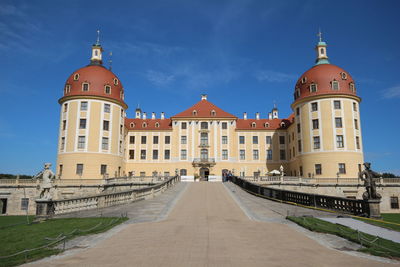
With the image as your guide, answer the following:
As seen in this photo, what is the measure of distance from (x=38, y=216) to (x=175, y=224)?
682 cm

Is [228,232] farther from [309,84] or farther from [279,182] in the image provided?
[309,84]

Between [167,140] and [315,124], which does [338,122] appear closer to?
[315,124]

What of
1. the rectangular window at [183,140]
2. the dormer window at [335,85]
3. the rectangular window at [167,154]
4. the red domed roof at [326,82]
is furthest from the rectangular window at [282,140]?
the rectangular window at [167,154]

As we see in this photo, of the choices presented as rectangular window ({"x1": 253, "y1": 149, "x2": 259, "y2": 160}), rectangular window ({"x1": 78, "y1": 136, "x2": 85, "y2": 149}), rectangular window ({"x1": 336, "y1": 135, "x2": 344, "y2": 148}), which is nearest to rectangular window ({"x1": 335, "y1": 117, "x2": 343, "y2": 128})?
rectangular window ({"x1": 336, "y1": 135, "x2": 344, "y2": 148})

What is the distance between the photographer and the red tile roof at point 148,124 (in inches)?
2157

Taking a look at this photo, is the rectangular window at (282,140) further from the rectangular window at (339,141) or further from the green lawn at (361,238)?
the green lawn at (361,238)

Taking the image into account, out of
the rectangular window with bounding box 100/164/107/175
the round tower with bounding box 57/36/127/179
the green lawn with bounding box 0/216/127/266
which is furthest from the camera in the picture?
the rectangular window with bounding box 100/164/107/175

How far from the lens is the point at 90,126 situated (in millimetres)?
42562

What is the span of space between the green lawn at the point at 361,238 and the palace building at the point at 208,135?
31144 mm

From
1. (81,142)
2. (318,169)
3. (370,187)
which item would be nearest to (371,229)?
(370,187)

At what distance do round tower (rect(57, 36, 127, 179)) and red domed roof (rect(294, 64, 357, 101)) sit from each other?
28.3m

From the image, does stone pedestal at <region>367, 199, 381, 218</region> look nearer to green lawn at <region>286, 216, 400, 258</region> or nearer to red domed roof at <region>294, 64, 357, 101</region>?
green lawn at <region>286, 216, 400, 258</region>

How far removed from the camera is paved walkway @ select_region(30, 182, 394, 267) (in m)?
6.86

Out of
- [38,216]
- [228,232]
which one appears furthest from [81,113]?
[228,232]
